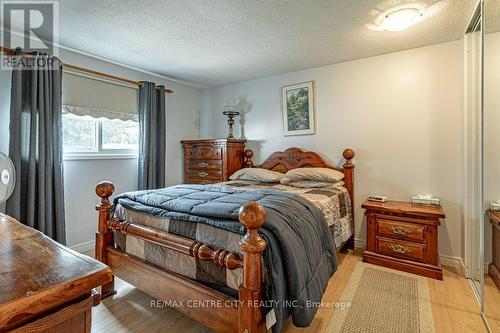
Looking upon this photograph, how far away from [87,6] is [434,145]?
344cm

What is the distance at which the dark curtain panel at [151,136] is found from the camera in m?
3.35

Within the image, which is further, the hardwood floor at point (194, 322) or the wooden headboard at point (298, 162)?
the wooden headboard at point (298, 162)

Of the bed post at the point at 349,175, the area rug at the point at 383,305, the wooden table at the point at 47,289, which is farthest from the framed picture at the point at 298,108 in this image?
the wooden table at the point at 47,289

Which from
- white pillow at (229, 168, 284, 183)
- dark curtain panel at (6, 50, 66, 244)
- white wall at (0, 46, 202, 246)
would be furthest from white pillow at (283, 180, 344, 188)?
dark curtain panel at (6, 50, 66, 244)

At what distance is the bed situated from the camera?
3.99 feet

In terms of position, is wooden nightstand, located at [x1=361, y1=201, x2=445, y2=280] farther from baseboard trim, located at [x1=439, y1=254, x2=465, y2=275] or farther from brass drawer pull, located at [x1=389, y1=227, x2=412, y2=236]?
baseboard trim, located at [x1=439, y1=254, x2=465, y2=275]

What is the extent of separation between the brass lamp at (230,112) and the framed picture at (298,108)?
77 centimetres

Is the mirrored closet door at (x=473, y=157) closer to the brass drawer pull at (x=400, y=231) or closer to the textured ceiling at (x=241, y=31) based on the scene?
the textured ceiling at (x=241, y=31)

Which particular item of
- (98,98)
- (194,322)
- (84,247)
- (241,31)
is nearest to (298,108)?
(241,31)

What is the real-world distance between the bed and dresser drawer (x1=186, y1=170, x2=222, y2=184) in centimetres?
151

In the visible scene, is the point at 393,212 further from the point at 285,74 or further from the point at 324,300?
the point at 285,74

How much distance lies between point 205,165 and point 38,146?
6.31 feet

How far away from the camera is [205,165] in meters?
3.74

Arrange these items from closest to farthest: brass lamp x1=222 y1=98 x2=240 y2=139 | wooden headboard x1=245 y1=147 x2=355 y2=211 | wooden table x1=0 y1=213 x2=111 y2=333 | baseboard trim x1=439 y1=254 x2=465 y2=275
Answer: wooden table x1=0 y1=213 x2=111 y2=333 → baseboard trim x1=439 y1=254 x2=465 y2=275 → wooden headboard x1=245 y1=147 x2=355 y2=211 → brass lamp x1=222 y1=98 x2=240 y2=139
